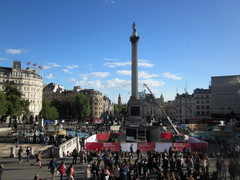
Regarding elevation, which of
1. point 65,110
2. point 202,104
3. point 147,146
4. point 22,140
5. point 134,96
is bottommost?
point 22,140

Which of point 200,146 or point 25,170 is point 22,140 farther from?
point 200,146

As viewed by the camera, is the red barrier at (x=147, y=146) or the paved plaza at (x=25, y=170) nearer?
the paved plaza at (x=25, y=170)

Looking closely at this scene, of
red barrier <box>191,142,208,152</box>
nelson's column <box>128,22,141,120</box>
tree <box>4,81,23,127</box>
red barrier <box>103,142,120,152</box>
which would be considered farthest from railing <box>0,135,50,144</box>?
nelson's column <box>128,22,141,120</box>

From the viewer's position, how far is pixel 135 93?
8731cm

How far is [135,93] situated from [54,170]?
244ft

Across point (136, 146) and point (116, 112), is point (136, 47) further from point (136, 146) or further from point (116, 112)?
point (116, 112)

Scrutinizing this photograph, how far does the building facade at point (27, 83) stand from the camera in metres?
78.0

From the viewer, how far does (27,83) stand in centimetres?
8206

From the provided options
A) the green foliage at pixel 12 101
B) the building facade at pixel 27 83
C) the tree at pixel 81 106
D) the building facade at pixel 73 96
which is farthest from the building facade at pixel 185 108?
the green foliage at pixel 12 101

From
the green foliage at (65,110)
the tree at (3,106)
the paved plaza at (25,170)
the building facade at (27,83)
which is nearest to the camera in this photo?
the paved plaza at (25,170)

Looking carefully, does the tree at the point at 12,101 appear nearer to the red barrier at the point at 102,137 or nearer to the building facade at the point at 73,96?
the red barrier at the point at 102,137

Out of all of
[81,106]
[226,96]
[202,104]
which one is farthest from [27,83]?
[202,104]

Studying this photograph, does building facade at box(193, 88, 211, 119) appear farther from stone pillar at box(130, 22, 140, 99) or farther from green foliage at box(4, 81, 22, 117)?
green foliage at box(4, 81, 22, 117)

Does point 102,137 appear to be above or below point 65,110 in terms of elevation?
below
